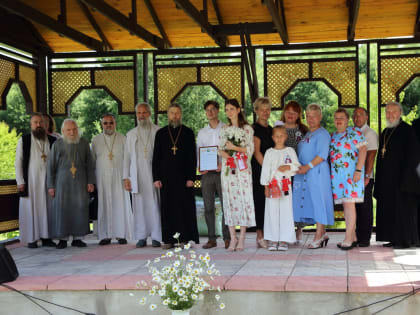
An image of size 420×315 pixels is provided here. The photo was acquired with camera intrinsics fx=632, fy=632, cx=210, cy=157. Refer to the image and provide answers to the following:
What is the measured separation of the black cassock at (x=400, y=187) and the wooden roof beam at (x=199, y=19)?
2.65 metres

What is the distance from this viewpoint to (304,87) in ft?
87.8

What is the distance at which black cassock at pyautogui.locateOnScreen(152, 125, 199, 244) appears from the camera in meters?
7.09

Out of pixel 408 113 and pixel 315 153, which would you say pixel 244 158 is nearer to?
pixel 315 153

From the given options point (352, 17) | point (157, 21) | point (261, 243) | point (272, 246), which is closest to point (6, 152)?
point (157, 21)

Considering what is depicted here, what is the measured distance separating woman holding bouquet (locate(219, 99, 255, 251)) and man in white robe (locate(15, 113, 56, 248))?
2.40 meters

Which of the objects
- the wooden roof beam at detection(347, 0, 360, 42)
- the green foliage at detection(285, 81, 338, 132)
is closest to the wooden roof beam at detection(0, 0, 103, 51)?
the wooden roof beam at detection(347, 0, 360, 42)

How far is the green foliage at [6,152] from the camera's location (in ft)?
84.5

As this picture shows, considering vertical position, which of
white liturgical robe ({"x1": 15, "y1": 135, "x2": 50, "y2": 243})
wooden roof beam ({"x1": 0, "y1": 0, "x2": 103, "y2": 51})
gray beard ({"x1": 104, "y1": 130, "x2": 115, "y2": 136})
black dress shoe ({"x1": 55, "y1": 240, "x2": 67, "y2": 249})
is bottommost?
black dress shoe ({"x1": 55, "y1": 240, "x2": 67, "y2": 249})

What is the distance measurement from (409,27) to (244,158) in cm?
348

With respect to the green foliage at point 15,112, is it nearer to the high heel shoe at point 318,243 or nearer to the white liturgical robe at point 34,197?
the white liturgical robe at point 34,197

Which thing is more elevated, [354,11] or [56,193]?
[354,11]

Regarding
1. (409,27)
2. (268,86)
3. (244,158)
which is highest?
(409,27)

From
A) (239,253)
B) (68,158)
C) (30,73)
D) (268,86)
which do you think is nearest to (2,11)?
(30,73)

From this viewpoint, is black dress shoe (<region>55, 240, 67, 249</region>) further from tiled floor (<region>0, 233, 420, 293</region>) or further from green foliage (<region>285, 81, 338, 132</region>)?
green foliage (<region>285, 81, 338, 132</region>)
